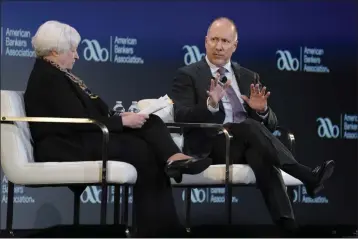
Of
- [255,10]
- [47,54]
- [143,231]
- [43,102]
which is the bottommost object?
[143,231]

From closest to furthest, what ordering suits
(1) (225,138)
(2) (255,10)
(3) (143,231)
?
(3) (143,231) → (1) (225,138) → (2) (255,10)

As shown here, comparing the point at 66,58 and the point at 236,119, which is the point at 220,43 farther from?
the point at 66,58

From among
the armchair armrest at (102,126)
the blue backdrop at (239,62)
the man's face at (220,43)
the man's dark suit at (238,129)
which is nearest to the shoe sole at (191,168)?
the armchair armrest at (102,126)

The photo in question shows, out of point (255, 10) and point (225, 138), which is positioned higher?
point (255, 10)

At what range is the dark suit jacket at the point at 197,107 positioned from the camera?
15.2ft

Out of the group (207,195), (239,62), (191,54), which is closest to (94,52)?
(191,54)

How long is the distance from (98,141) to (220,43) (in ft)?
3.73

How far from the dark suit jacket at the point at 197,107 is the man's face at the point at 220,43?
8 centimetres

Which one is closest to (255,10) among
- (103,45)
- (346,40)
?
(346,40)

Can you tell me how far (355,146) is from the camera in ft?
21.3

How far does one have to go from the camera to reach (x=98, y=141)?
4.23 m

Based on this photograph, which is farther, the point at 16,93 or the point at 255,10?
the point at 255,10

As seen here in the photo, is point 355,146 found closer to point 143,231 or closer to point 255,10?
point 255,10

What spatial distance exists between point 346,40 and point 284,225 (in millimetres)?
2598
